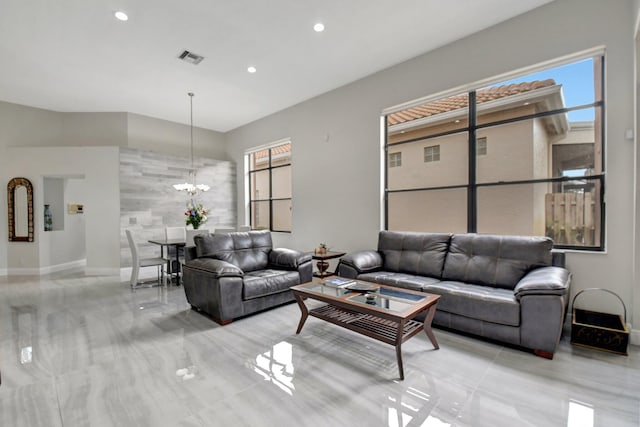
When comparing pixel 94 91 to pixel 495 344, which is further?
pixel 94 91

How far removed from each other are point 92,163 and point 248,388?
20.2 feet

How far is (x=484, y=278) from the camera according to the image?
323cm

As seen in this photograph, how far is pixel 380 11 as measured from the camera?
3260 millimetres

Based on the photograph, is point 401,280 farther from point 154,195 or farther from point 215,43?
point 154,195

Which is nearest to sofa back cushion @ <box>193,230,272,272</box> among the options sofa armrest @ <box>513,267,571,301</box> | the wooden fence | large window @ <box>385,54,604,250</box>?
large window @ <box>385,54,604,250</box>

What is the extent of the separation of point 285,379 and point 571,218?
11.0ft

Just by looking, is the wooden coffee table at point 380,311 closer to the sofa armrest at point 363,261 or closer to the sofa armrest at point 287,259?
the sofa armrest at point 363,261

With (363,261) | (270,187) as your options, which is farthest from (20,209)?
(363,261)

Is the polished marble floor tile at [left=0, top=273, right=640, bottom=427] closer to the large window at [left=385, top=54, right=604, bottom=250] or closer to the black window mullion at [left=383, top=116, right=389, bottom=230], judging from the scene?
the large window at [left=385, top=54, right=604, bottom=250]

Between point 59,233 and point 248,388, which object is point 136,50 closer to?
point 248,388

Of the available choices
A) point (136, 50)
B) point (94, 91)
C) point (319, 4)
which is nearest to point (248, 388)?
point (319, 4)

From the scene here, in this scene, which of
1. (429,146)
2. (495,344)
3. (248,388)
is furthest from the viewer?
(429,146)

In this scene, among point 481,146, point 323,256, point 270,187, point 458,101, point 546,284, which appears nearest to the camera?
point 546,284

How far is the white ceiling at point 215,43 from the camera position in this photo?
319 centimetres
